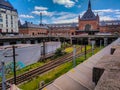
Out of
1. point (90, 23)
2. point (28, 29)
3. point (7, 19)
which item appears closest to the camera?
point (7, 19)

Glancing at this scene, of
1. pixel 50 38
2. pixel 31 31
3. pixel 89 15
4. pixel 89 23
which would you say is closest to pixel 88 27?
pixel 89 23

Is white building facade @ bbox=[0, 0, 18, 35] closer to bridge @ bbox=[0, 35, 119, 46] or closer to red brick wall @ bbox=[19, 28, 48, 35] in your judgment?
red brick wall @ bbox=[19, 28, 48, 35]

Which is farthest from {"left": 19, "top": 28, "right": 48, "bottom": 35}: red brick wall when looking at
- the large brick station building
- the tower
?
the tower

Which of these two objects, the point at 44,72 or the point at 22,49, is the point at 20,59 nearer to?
the point at 22,49

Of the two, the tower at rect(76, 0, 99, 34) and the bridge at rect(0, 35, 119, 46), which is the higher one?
the tower at rect(76, 0, 99, 34)

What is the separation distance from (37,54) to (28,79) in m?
12.9

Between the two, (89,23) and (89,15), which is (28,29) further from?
(89,15)

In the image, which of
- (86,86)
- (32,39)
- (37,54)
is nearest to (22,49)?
Answer: (37,54)

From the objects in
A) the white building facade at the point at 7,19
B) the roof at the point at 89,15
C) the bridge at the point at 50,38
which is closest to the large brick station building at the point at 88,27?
the roof at the point at 89,15

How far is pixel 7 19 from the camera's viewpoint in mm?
69000

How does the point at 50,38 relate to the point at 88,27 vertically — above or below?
below

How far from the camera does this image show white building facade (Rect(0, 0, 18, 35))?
65.7 metres

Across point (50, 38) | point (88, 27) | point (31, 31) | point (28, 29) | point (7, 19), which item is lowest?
point (50, 38)

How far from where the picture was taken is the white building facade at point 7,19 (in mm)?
65669
